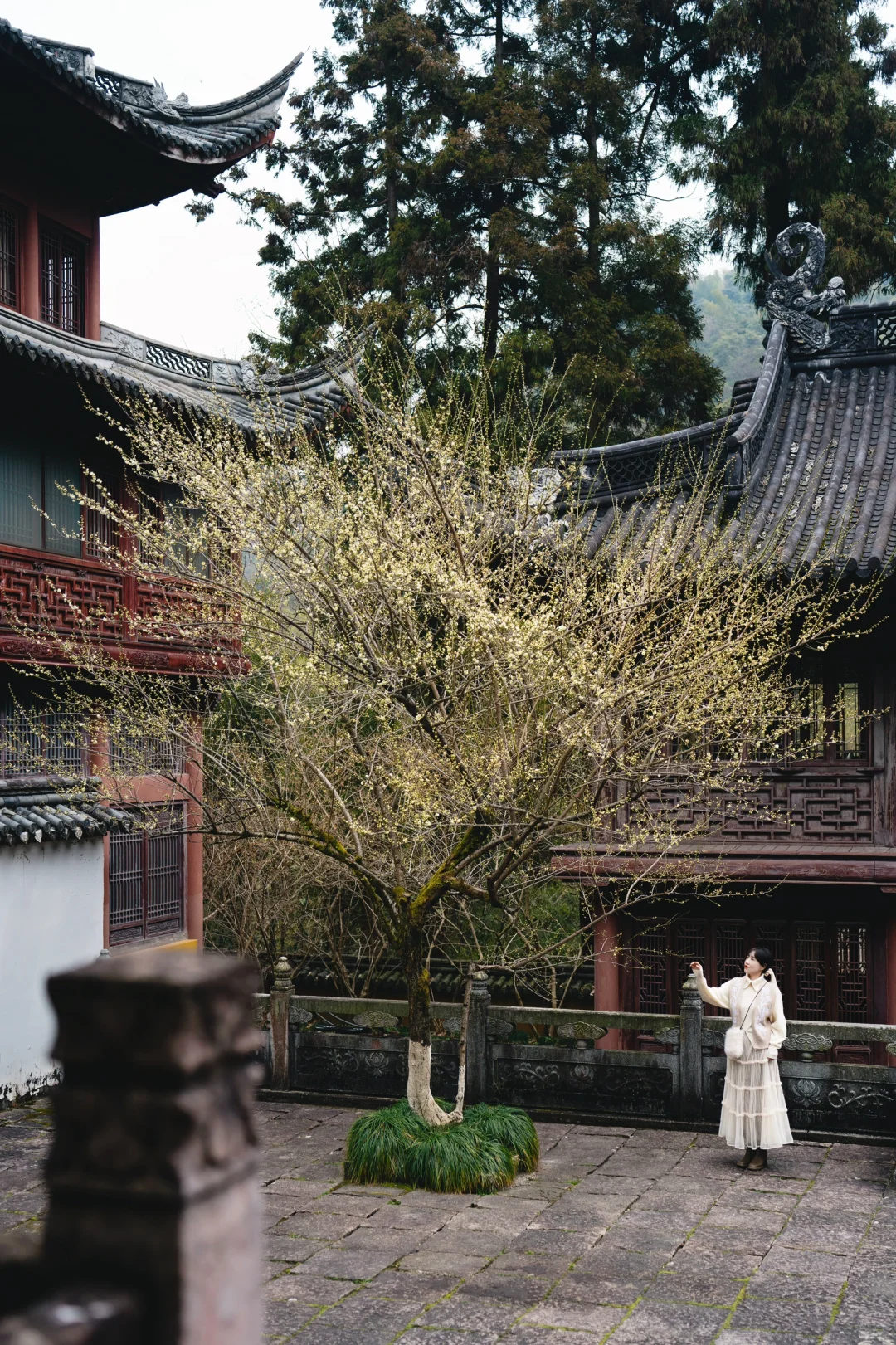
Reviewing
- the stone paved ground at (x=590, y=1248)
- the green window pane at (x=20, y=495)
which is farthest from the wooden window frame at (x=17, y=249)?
the stone paved ground at (x=590, y=1248)

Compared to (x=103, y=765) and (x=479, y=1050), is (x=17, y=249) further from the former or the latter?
(x=479, y=1050)

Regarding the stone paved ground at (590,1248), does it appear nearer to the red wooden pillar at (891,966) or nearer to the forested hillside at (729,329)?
the red wooden pillar at (891,966)

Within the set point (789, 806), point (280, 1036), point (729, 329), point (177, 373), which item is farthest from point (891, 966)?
point (729, 329)

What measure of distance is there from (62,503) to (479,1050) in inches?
327

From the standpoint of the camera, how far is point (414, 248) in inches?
916

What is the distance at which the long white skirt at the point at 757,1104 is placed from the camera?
1020 centimetres

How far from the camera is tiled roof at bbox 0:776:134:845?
13.4 meters

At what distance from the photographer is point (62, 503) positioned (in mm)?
15656

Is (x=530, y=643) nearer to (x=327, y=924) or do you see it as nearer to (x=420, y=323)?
(x=327, y=924)

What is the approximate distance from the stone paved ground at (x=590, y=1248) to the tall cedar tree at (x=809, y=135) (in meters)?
16.5

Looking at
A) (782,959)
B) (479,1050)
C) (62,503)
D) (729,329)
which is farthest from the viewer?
(729,329)

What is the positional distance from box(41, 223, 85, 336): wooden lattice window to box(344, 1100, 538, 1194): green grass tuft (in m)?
11.2

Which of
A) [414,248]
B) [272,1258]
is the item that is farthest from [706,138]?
[272,1258]

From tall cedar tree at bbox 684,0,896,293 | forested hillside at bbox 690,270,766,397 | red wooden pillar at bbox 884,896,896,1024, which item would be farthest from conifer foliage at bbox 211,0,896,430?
forested hillside at bbox 690,270,766,397
